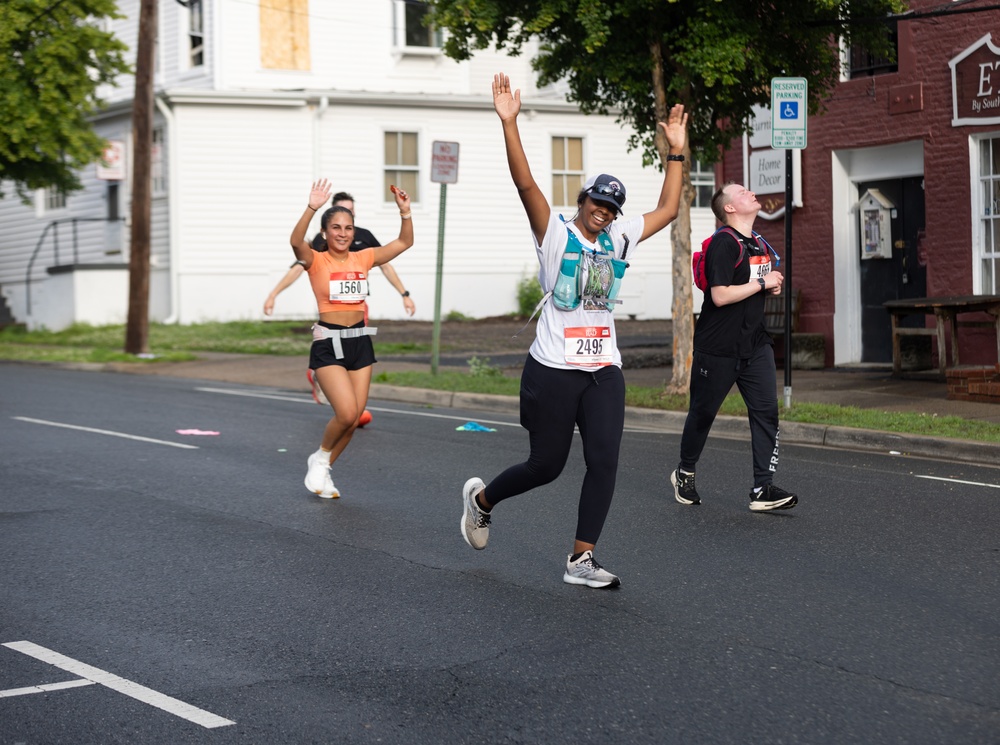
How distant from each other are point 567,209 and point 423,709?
28.0 metres

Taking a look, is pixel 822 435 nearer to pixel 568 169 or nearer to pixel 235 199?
pixel 235 199

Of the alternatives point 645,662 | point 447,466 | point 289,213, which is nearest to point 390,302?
point 289,213

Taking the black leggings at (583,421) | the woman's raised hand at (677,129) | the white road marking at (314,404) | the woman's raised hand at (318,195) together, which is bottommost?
the white road marking at (314,404)

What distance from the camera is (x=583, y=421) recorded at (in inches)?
257

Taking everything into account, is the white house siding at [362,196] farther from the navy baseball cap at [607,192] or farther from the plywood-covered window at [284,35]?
the navy baseball cap at [607,192]

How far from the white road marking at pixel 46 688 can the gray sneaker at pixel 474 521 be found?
93.8 inches

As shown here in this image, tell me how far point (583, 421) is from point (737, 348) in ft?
7.74

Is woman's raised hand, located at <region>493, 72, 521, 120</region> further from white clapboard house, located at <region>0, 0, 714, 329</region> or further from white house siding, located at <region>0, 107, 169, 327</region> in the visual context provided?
white house siding, located at <region>0, 107, 169, 327</region>

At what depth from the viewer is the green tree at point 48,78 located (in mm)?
24016

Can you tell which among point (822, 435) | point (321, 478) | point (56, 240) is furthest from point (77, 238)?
point (321, 478)

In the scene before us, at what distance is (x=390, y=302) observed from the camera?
30.7 metres

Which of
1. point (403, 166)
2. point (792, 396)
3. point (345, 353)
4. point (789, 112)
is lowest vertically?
point (792, 396)

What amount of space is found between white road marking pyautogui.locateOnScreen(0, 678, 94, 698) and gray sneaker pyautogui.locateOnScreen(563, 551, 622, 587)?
7.76ft

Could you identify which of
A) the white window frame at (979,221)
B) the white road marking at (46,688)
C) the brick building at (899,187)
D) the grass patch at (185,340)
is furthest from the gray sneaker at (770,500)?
the grass patch at (185,340)
